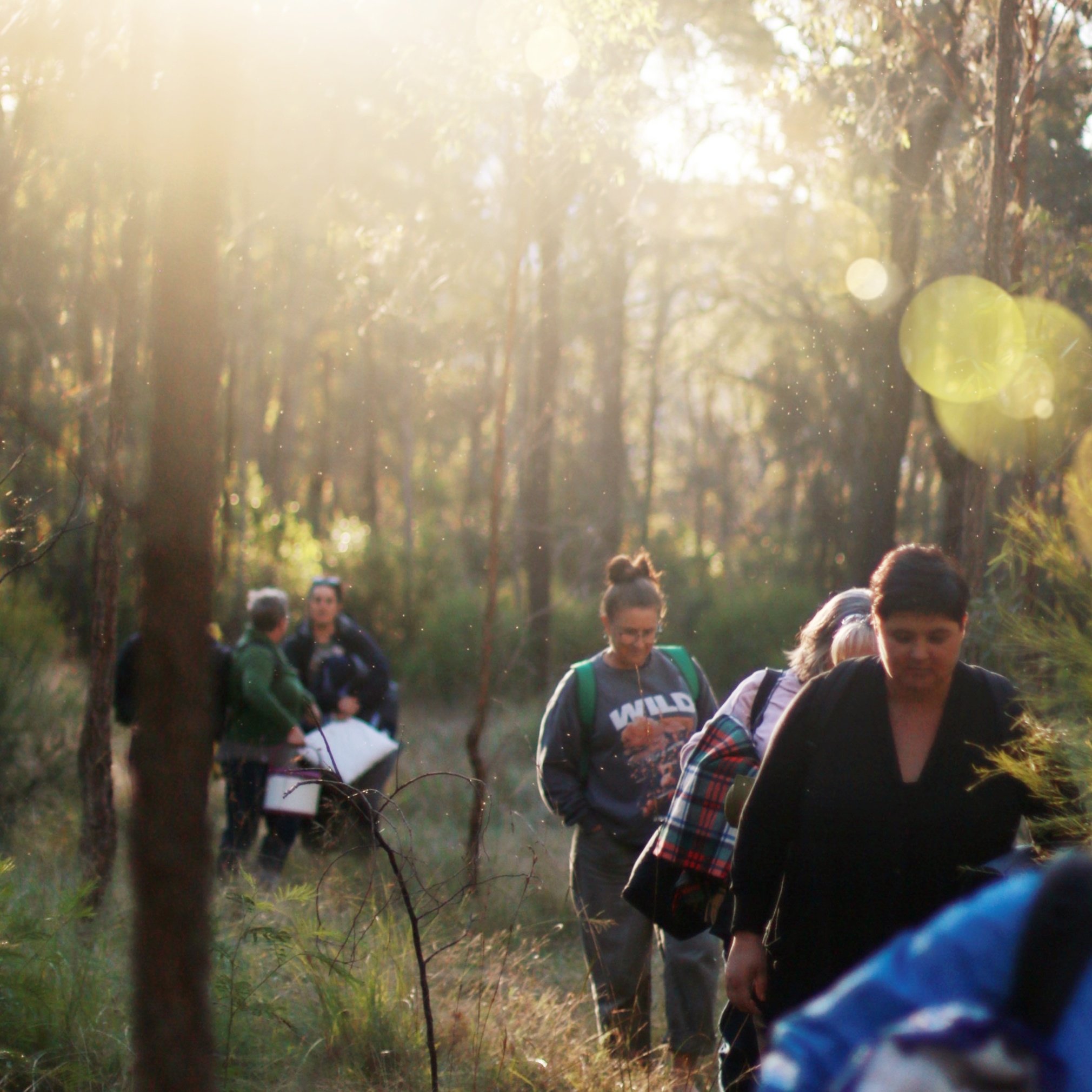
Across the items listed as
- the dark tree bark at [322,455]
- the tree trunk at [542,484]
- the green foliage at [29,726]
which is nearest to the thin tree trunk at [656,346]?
the dark tree bark at [322,455]

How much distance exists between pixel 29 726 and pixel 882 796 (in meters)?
6.80

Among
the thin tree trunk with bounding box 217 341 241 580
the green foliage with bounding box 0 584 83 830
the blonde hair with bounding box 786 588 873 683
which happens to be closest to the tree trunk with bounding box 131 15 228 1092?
the blonde hair with bounding box 786 588 873 683

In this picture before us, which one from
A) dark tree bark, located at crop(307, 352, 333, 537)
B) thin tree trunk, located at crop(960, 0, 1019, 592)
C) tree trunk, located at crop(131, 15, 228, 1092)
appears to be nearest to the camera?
tree trunk, located at crop(131, 15, 228, 1092)

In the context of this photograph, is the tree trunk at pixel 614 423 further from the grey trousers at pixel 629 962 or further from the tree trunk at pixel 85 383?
the grey trousers at pixel 629 962

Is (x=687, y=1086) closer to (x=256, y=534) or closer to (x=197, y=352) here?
(x=197, y=352)

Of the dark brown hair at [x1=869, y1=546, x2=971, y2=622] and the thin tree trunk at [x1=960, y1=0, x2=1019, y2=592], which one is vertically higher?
the thin tree trunk at [x1=960, y1=0, x2=1019, y2=592]

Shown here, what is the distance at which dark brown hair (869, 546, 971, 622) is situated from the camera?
2.46 m

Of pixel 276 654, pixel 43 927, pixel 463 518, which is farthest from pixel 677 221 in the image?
pixel 43 927

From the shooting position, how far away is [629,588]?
14.8ft

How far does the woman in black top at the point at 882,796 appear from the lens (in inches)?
96.7

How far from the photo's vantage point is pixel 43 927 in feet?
13.2

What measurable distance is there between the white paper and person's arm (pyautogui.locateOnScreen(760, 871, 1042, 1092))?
17.8 feet

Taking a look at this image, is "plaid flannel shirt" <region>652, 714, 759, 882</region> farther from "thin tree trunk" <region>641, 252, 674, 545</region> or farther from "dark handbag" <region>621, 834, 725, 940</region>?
"thin tree trunk" <region>641, 252, 674, 545</region>

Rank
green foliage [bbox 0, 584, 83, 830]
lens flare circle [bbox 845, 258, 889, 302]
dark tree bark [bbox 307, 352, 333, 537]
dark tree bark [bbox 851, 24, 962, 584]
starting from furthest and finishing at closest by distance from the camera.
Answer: dark tree bark [bbox 307, 352, 333, 537]
lens flare circle [bbox 845, 258, 889, 302]
dark tree bark [bbox 851, 24, 962, 584]
green foliage [bbox 0, 584, 83, 830]
